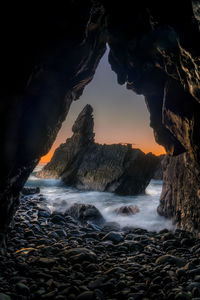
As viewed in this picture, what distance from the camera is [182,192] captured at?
601 cm

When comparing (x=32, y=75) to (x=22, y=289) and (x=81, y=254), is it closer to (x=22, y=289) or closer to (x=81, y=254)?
(x=22, y=289)

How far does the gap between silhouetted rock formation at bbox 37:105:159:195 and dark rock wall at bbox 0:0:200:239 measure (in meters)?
9.30

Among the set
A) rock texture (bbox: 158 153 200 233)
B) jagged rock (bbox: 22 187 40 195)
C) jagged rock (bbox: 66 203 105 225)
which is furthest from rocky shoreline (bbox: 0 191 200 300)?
jagged rock (bbox: 22 187 40 195)

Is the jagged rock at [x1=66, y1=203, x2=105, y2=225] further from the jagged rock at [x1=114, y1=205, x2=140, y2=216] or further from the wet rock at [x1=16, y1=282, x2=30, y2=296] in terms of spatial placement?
the wet rock at [x1=16, y1=282, x2=30, y2=296]

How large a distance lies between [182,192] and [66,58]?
18.4ft

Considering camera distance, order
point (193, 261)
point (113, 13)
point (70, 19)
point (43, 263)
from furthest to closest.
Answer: point (113, 13)
point (70, 19)
point (193, 261)
point (43, 263)

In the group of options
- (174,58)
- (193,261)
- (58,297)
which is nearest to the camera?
(58,297)

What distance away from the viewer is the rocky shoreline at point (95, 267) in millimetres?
2342

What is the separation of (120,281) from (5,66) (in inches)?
151

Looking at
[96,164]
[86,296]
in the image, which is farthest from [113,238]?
[96,164]

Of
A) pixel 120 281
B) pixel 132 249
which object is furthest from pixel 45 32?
pixel 132 249

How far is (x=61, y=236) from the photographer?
465 centimetres

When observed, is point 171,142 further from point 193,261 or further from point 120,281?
point 120,281

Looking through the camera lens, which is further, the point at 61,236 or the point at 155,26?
the point at 61,236
